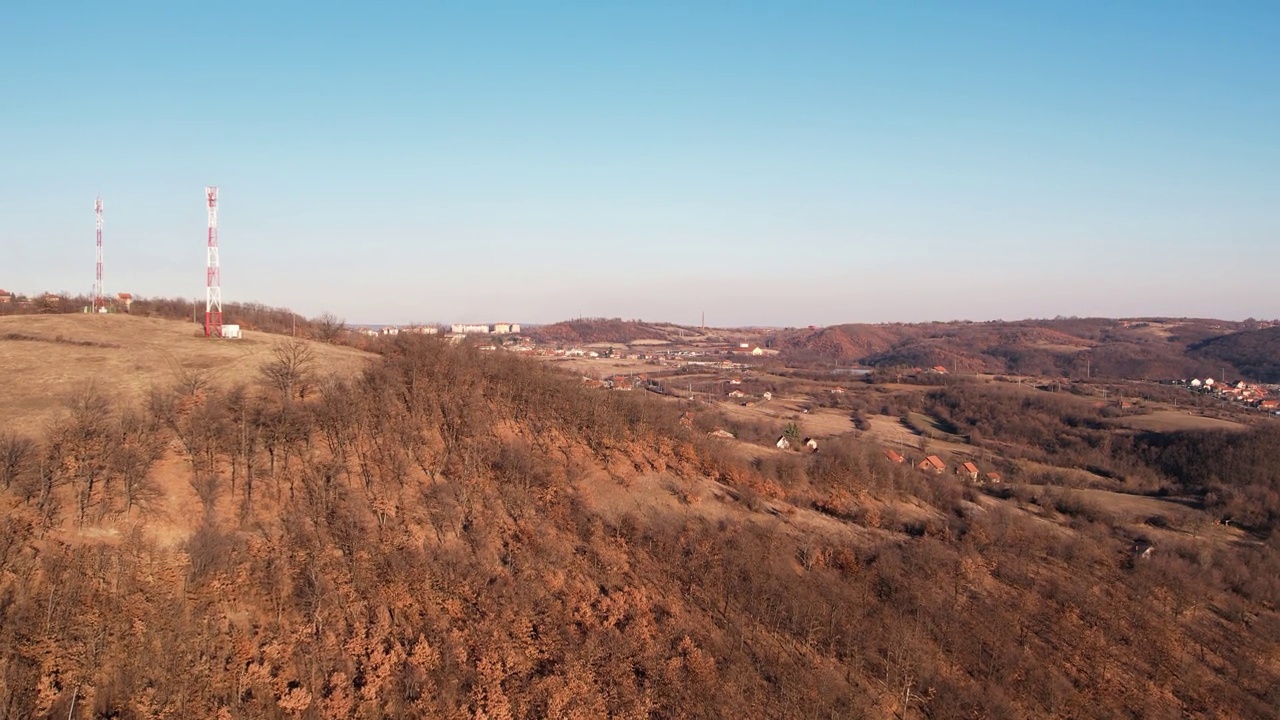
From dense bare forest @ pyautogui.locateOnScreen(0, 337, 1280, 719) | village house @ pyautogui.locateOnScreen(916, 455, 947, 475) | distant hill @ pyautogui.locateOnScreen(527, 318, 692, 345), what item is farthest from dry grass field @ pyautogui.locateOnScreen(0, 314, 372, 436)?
distant hill @ pyautogui.locateOnScreen(527, 318, 692, 345)

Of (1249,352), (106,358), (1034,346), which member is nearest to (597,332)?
(1034,346)

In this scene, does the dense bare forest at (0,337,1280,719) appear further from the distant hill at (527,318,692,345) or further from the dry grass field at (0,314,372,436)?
the distant hill at (527,318,692,345)

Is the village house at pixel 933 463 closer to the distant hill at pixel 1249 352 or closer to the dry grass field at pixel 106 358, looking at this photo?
the dry grass field at pixel 106 358

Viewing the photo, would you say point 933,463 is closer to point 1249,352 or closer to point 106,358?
point 106,358

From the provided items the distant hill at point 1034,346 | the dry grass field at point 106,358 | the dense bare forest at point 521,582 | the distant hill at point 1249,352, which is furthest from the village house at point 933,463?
the distant hill at point 1249,352

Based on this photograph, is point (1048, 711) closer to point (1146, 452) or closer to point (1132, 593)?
point (1132, 593)
